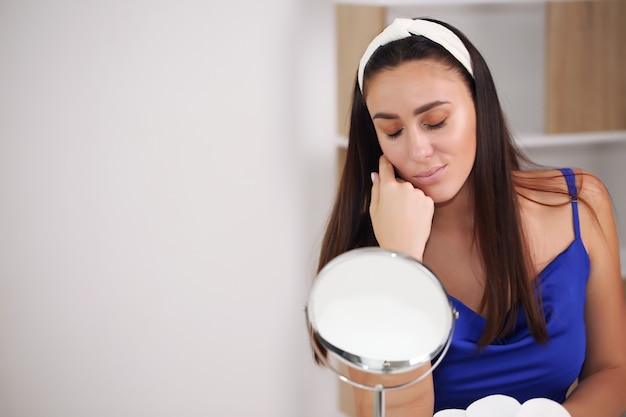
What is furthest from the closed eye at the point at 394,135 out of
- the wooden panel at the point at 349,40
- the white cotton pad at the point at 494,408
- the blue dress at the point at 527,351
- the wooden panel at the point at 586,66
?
the wooden panel at the point at 586,66

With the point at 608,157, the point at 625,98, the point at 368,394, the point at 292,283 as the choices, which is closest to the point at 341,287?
the point at 368,394

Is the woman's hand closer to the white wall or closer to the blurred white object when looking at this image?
the blurred white object

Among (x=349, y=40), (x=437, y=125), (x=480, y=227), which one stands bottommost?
(x=480, y=227)

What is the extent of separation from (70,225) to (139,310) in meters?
0.37

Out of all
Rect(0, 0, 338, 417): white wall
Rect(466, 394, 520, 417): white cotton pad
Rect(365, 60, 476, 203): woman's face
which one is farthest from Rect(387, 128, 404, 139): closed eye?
Rect(0, 0, 338, 417): white wall

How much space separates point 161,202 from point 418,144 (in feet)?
4.53

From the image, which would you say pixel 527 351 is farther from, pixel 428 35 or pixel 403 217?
pixel 428 35

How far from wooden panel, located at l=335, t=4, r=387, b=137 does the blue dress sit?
100 centimetres

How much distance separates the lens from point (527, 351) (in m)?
1.71

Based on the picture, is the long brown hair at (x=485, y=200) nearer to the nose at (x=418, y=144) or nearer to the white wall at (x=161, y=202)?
the nose at (x=418, y=144)

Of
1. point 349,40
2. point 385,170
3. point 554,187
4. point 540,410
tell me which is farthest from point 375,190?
point 349,40

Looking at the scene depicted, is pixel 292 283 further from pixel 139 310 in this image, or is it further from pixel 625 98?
pixel 625 98

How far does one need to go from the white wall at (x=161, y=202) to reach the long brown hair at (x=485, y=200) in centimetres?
111

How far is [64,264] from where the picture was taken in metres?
2.59
